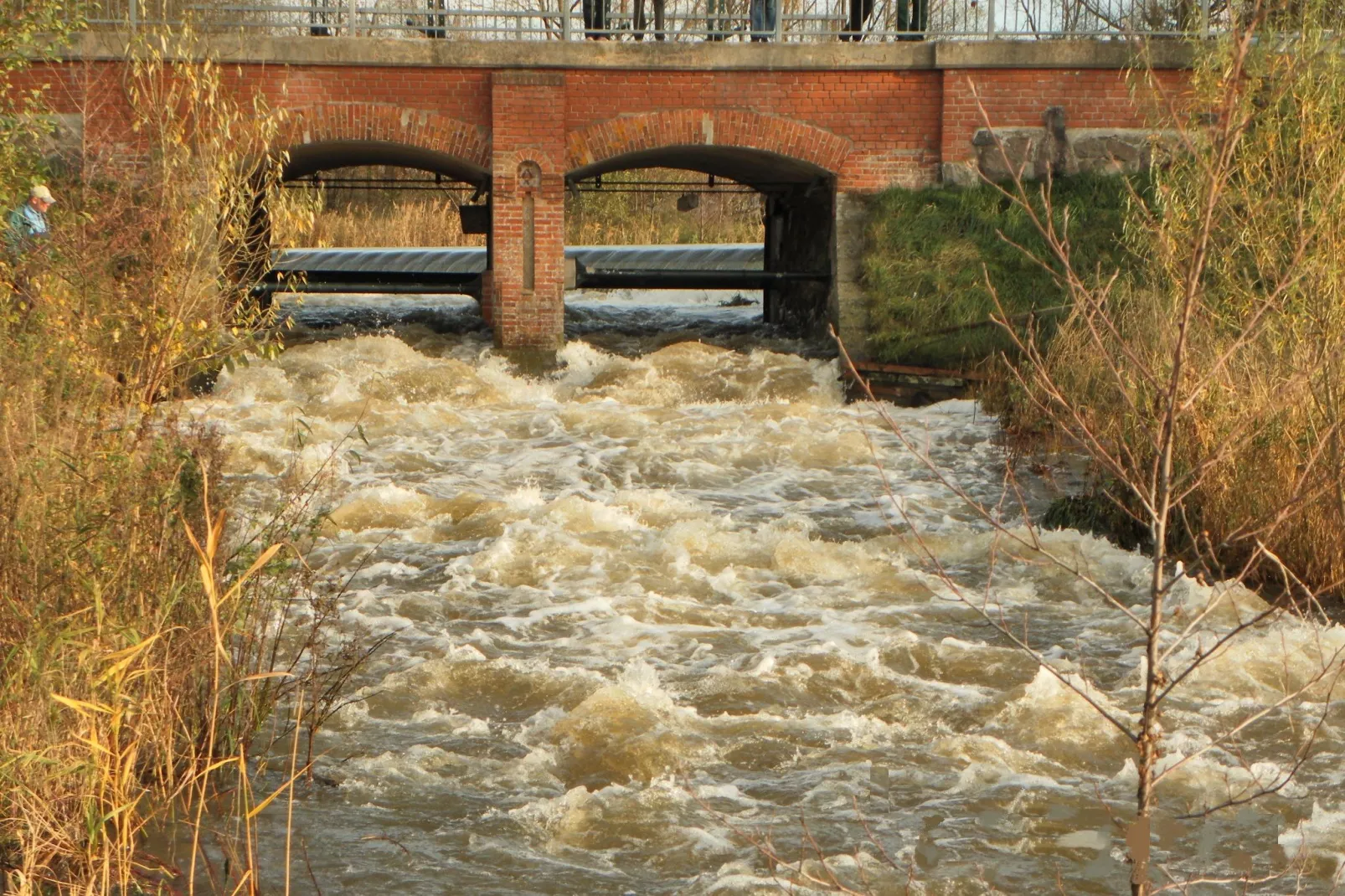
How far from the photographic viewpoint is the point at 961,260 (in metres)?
15.2

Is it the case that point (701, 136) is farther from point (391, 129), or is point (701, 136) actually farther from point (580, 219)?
point (580, 219)

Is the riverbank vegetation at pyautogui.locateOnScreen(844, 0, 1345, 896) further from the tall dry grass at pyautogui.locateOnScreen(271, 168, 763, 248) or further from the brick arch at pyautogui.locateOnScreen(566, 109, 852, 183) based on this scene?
the tall dry grass at pyautogui.locateOnScreen(271, 168, 763, 248)

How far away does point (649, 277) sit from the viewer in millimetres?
18828

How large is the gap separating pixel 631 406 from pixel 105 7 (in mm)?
6749

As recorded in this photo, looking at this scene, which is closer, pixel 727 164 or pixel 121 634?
pixel 121 634

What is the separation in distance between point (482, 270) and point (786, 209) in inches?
169

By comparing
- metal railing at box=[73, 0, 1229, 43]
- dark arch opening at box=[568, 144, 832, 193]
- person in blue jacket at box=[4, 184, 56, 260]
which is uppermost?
metal railing at box=[73, 0, 1229, 43]

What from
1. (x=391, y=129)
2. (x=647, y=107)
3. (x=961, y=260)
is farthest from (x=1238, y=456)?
(x=391, y=129)

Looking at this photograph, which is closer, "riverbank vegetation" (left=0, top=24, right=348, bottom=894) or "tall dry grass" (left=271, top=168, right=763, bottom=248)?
→ "riverbank vegetation" (left=0, top=24, right=348, bottom=894)

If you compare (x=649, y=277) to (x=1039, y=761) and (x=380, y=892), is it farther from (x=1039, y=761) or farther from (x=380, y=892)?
(x=380, y=892)

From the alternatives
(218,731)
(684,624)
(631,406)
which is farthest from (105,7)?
(218,731)

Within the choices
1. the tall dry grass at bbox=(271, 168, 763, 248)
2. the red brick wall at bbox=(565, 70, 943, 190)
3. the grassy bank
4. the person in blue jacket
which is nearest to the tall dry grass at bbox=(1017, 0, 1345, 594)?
the grassy bank

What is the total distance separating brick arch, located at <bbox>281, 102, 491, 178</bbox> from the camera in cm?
1533

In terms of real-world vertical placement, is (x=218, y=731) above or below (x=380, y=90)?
below
